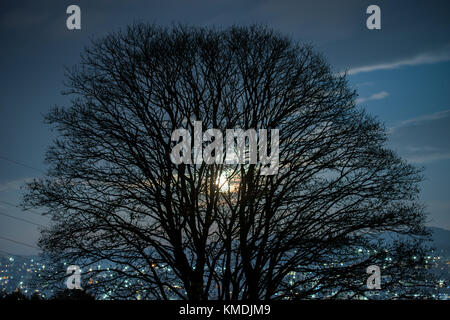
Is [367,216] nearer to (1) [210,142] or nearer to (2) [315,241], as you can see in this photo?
(2) [315,241]

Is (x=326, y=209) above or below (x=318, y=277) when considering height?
above

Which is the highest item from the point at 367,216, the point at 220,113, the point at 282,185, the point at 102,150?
the point at 220,113

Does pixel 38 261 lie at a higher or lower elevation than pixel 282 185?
lower

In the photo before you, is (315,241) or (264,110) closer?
(315,241)

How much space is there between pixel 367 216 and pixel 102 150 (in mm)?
8254
